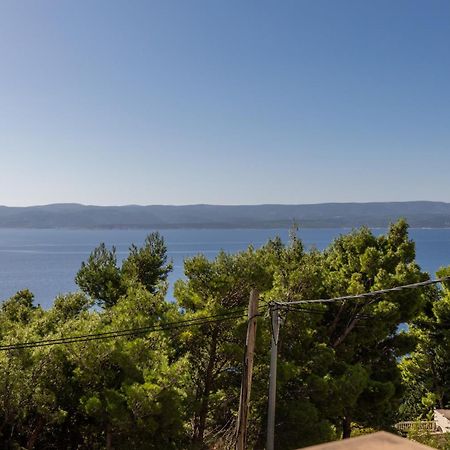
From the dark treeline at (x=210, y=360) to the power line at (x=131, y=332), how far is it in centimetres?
17

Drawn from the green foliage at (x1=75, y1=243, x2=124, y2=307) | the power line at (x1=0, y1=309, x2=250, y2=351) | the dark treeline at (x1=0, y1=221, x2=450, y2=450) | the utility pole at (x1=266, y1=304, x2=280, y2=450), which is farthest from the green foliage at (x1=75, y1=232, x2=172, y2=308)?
the utility pole at (x1=266, y1=304, x2=280, y2=450)

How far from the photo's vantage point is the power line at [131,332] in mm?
14094

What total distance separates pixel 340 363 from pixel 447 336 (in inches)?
518

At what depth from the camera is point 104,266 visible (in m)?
31.5

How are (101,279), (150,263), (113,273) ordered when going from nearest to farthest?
1. (101,279)
2. (113,273)
3. (150,263)

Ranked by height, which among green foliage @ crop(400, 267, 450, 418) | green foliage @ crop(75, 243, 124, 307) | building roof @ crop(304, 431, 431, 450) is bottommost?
green foliage @ crop(400, 267, 450, 418)

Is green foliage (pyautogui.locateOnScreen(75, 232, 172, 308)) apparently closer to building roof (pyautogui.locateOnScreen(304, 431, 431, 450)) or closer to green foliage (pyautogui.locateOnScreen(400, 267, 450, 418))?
green foliage (pyautogui.locateOnScreen(400, 267, 450, 418))

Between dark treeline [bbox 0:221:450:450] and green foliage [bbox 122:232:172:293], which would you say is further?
green foliage [bbox 122:232:172:293]

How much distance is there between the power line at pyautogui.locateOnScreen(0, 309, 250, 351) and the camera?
14.1 meters

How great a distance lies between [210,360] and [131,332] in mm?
3274

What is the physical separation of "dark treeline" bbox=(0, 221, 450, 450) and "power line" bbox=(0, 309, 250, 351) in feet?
0.57

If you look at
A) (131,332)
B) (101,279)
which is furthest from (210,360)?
(101,279)

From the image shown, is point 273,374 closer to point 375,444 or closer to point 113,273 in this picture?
point 375,444

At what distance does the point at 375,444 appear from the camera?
378cm
